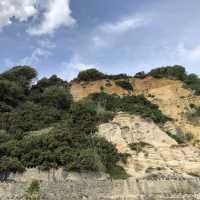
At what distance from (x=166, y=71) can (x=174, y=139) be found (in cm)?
3069

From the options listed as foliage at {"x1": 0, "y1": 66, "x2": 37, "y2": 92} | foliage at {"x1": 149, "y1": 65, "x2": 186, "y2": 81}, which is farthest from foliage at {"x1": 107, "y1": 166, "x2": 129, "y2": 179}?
foliage at {"x1": 149, "y1": 65, "x2": 186, "y2": 81}

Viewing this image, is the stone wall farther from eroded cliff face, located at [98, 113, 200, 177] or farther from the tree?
the tree

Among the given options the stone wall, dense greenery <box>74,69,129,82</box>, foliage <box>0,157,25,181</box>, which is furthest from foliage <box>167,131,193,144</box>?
dense greenery <box>74,69,129,82</box>

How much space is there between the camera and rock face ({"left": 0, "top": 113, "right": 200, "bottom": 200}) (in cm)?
3080

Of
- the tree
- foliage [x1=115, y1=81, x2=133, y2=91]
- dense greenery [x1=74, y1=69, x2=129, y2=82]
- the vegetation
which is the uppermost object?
dense greenery [x1=74, y1=69, x2=129, y2=82]

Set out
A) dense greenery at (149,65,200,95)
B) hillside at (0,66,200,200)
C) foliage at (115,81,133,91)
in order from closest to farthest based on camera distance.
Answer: hillside at (0,66,200,200), foliage at (115,81,133,91), dense greenery at (149,65,200,95)

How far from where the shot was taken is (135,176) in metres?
37.2

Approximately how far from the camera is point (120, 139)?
142 feet

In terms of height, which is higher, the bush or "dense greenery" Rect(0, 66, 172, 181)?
the bush

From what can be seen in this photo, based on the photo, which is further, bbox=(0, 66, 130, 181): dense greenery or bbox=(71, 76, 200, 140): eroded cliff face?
bbox=(71, 76, 200, 140): eroded cliff face

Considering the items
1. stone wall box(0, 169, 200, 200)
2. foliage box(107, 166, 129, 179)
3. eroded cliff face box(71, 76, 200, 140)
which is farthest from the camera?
eroded cliff face box(71, 76, 200, 140)

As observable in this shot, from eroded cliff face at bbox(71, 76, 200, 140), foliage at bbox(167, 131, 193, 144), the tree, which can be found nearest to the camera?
foliage at bbox(167, 131, 193, 144)

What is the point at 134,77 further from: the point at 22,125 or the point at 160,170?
the point at 160,170

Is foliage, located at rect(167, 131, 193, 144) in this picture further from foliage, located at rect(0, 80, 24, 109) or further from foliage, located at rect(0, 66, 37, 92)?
foliage, located at rect(0, 66, 37, 92)
